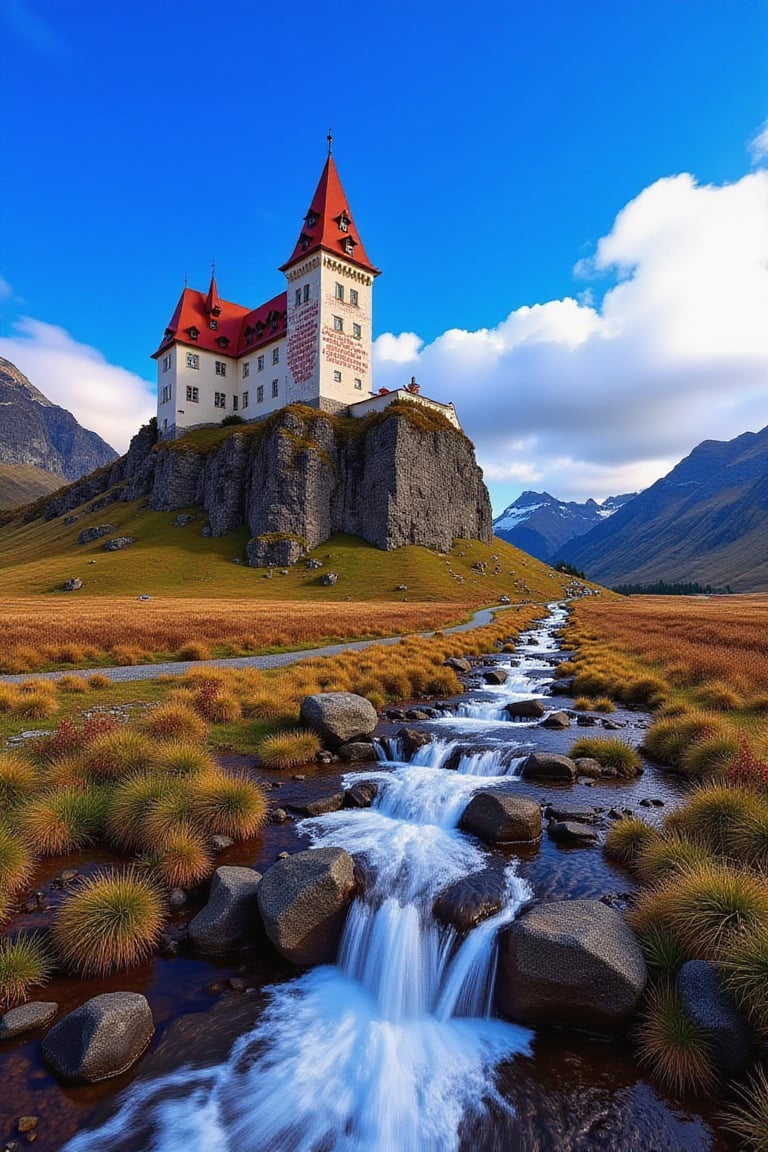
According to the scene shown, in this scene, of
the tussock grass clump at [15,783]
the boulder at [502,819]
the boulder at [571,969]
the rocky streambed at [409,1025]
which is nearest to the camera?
the rocky streambed at [409,1025]

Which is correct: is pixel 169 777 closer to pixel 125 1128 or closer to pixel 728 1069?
pixel 125 1128

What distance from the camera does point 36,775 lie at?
1348 centimetres

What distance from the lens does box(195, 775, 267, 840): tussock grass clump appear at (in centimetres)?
1229

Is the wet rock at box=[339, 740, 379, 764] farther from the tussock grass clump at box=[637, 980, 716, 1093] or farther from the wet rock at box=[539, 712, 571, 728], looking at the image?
the tussock grass clump at box=[637, 980, 716, 1093]

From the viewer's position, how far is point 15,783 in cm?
1295

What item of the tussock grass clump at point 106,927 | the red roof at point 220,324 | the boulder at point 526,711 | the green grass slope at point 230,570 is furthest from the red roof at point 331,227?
the tussock grass clump at point 106,927

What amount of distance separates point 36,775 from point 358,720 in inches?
373

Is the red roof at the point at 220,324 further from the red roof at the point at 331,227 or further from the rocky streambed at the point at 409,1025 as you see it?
the rocky streambed at the point at 409,1025

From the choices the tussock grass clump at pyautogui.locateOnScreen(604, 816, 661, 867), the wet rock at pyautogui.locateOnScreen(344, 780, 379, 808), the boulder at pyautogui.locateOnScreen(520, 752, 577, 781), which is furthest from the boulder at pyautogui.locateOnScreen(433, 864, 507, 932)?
the boulder at pyautogui.locateOnScreen(520, 752, 577, 781)

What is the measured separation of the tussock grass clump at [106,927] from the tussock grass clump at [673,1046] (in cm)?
755

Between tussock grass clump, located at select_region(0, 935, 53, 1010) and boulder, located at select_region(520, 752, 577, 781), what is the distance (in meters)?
12.0

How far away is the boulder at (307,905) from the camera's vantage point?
9.31 meters

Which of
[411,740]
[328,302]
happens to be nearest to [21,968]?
[411,740]

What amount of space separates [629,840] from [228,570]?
85735mm
